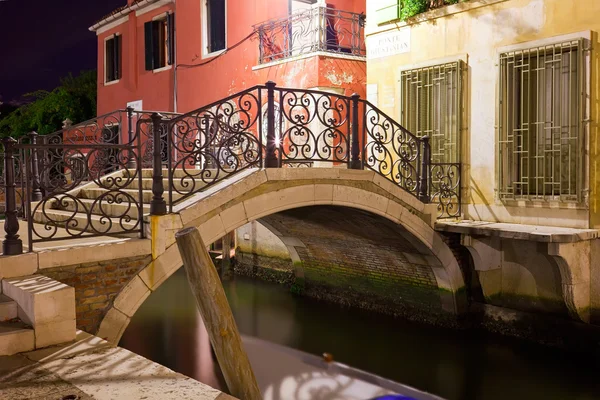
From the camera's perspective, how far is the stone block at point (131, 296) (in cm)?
505

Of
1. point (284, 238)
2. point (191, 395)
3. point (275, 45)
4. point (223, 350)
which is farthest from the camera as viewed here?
point (275, 45)

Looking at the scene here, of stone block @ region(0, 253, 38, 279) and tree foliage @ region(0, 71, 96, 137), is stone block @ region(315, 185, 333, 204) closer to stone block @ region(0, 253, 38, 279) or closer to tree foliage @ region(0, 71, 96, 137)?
stone block @ region(0, 253, 38, 279)

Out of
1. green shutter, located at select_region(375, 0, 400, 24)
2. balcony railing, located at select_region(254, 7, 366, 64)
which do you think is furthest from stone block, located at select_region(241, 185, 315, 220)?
balcony railing, located at select_region(254, 7, 366, 64)

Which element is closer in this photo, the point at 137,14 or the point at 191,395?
the point at 191,395

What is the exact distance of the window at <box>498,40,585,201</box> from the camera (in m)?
6.96

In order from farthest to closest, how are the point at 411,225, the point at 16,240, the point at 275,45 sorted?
the point at 275,45
the point at 411,225
the point at 16,240

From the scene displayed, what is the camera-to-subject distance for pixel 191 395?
3031 mm

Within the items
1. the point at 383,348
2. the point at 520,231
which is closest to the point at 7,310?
the point at 383,348

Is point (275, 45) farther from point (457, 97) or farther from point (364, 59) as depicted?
point (457, 97)

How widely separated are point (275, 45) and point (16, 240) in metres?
8.20

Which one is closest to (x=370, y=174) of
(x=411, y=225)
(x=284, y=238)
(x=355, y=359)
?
(x=411, y=225)

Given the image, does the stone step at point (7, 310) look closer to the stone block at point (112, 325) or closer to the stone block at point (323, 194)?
the stone block at point (112, 325)

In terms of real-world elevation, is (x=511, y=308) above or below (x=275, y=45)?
below

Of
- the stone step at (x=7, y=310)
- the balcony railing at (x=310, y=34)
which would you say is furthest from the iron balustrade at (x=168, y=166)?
the balcony railing at (x=310, y=34)
